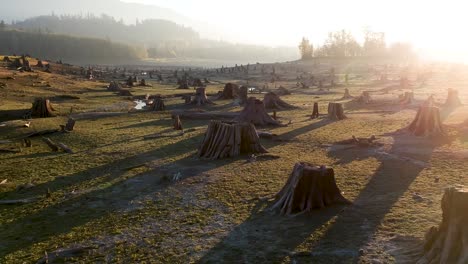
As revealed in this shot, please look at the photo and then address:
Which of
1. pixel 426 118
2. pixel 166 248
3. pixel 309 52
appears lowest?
pixel 166 248

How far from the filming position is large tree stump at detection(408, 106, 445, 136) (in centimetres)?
1925

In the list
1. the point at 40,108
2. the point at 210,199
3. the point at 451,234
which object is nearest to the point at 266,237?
the point at 210,199

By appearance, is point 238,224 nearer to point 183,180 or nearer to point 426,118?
point 183,180

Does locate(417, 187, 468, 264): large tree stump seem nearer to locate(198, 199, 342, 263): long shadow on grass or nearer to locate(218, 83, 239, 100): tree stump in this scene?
locate(198, 199, 342, 263): long shadow on grass

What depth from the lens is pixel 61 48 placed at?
153m

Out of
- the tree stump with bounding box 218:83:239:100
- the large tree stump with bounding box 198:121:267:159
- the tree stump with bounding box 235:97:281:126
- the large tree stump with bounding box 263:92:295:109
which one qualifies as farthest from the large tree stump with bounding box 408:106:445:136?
the tree stump with bounding box 218:83:239:100

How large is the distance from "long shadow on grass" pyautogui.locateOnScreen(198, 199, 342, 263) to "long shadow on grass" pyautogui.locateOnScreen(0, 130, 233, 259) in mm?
3515

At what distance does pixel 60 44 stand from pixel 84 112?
136 metres

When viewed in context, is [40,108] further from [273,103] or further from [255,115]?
[273,103]

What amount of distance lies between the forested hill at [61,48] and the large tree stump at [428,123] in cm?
14331

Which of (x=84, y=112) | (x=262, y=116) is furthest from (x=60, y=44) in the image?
(x=262, y=116)

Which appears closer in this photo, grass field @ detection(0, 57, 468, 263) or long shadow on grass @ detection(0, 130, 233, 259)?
grass field @ detection(0, 57, 468, 263)

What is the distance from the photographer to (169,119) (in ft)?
92.3

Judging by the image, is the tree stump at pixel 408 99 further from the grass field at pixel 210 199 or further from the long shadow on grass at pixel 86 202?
the long shadow on grass at pixel 86 202
